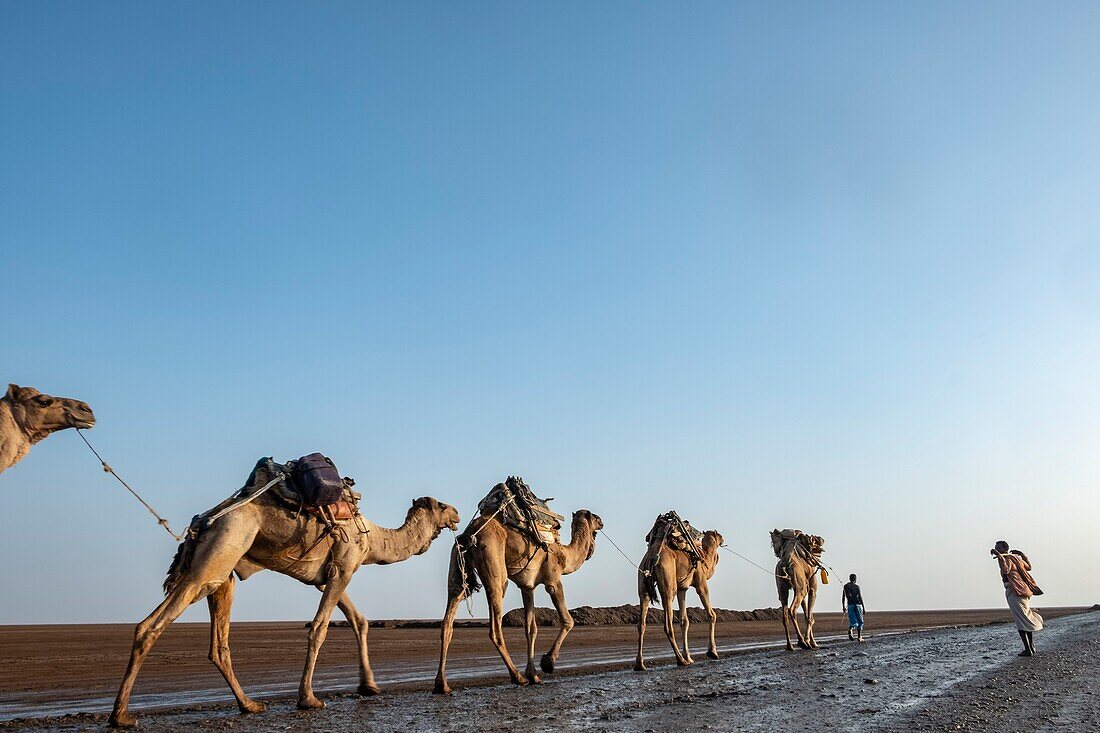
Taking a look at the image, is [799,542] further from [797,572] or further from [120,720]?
[120,720]

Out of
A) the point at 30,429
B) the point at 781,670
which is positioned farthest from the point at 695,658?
the point at 30,429

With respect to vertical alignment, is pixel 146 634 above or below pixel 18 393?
below

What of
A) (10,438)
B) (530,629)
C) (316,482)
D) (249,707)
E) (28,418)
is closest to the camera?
(10,438)

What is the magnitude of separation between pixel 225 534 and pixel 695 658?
45.1 feet

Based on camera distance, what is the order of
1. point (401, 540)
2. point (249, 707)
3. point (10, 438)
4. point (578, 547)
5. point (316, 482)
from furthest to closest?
point (578, 547)
point (401, 540)
point (316, 482)
point (249, 707)
point (10, 438)

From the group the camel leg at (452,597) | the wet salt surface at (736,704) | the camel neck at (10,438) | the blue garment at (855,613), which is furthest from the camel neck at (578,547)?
the blue garment at (855,613)

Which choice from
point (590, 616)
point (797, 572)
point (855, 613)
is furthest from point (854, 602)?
point (590, 616)

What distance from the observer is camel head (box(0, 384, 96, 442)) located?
29.3 ft

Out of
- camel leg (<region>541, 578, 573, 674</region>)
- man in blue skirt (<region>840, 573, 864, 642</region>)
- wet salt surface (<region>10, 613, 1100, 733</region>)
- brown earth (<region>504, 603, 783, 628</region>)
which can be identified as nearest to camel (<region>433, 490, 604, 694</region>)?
camel leg (<region>541, 578, 573, 674</region>)

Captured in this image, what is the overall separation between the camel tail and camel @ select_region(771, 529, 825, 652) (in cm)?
1683

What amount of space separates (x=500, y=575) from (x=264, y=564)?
4226 mm

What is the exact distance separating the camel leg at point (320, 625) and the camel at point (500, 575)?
209cm

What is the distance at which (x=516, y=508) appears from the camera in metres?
15.2

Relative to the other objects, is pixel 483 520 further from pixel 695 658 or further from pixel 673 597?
pixel 695 658
